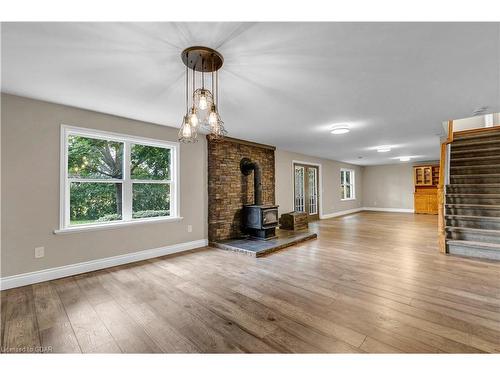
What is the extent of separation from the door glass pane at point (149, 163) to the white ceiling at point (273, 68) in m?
0.57

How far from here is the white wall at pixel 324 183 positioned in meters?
6.76

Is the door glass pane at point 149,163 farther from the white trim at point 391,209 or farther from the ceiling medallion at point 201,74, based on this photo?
the white trim at point 391,209

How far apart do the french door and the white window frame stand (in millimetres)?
4315

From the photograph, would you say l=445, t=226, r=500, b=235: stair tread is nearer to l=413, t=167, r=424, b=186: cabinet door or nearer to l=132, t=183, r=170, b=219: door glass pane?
l=132, t=183, r=170, b=219: door glass pane

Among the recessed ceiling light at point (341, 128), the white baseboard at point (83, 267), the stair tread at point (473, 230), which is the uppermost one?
the recessed ceiling light at point (341, 128)

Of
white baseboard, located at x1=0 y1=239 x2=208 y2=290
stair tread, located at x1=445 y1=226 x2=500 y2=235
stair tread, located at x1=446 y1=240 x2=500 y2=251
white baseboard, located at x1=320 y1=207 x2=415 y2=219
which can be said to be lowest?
white baseboard, located at x1=0 y1=239 x2=208 y2=290

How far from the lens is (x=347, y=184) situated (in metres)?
10.4

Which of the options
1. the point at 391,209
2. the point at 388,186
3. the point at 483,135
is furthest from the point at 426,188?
the point at 483,135

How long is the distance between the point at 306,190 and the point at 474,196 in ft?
14.1

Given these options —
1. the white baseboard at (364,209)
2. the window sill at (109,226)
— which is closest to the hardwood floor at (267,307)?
the window sill at (109,226)

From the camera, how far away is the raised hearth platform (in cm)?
399

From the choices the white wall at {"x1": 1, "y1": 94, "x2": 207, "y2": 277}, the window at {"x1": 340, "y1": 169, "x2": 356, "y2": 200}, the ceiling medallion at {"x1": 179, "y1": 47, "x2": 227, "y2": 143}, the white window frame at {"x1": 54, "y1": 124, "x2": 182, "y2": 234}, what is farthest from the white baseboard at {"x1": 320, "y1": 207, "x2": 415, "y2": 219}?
Answer: the ceiling medallion at {"x1": 179, "y1": 47, "x2": 227, "y2": 143}

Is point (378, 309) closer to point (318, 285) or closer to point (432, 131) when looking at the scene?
point (318, 285)
